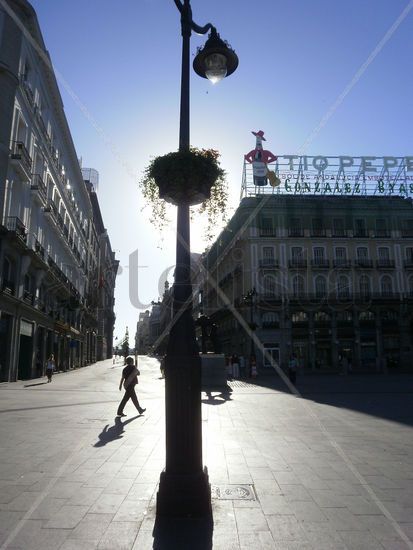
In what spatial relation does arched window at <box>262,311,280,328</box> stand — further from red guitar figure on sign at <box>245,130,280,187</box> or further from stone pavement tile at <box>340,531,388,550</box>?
stone pavement tile at <box>340,531,388,550</box>

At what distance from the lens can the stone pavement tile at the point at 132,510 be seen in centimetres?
450

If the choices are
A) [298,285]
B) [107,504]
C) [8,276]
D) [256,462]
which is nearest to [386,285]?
[298,285]

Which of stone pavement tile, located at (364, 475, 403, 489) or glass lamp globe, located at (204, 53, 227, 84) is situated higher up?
glass lamp globe, located at (204, 53, 227, 84)

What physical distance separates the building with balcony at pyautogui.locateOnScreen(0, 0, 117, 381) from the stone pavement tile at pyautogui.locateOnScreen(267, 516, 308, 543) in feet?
61.4

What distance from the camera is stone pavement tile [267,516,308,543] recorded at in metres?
4.02

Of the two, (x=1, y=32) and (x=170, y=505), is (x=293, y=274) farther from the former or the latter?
(x=170, y=505)

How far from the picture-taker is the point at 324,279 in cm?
5016

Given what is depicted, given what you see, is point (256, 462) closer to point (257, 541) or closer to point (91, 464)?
point (91, 464)

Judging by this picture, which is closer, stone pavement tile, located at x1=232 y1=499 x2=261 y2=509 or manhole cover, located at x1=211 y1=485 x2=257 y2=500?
stone pavement tile, located at x1=232 y1=499 x2=261 y2=509

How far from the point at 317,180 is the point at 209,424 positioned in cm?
4435

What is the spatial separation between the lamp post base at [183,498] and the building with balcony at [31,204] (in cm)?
1801

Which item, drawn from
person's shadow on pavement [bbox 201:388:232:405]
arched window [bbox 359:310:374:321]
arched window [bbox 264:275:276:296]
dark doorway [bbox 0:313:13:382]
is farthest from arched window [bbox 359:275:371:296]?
dark doorway [bbox 0:313:13:382]

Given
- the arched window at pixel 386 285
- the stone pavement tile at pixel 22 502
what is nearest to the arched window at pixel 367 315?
the arched window at pixel 386 285

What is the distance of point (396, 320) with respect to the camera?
4884cm
